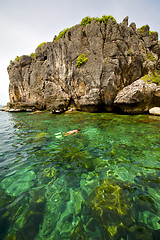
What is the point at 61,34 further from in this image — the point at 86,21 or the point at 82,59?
the point at 82,59

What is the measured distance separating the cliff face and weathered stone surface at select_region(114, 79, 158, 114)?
2013 millimetres

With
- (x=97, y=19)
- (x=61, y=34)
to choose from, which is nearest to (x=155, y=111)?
(x=97, y=19)

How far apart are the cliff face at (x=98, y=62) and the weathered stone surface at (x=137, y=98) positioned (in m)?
2.01

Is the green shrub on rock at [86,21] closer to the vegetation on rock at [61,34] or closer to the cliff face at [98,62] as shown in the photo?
the cliff face at [98,62]

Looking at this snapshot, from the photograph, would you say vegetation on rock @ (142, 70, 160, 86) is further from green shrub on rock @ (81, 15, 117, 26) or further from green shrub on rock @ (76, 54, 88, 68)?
green shrub on rock @ (81, 15, 117, 26)

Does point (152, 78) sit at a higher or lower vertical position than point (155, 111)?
higher

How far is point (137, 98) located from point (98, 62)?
9.12 meters

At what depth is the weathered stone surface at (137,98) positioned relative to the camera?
13.2 meters

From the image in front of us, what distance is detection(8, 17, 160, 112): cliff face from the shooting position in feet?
51.6

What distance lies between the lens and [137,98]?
13172 millimetres

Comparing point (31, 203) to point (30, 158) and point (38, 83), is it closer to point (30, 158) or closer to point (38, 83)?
point (30, 158)

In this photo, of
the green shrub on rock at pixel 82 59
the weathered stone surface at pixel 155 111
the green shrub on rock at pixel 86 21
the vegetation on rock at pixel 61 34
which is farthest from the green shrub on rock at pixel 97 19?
the weathered stone surface at pixel 155 111

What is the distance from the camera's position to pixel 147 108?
14250 mm

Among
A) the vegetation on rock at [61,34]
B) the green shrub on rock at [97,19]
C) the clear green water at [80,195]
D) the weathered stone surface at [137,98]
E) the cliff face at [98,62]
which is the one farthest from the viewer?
the vegetation on rock at [61,34]
